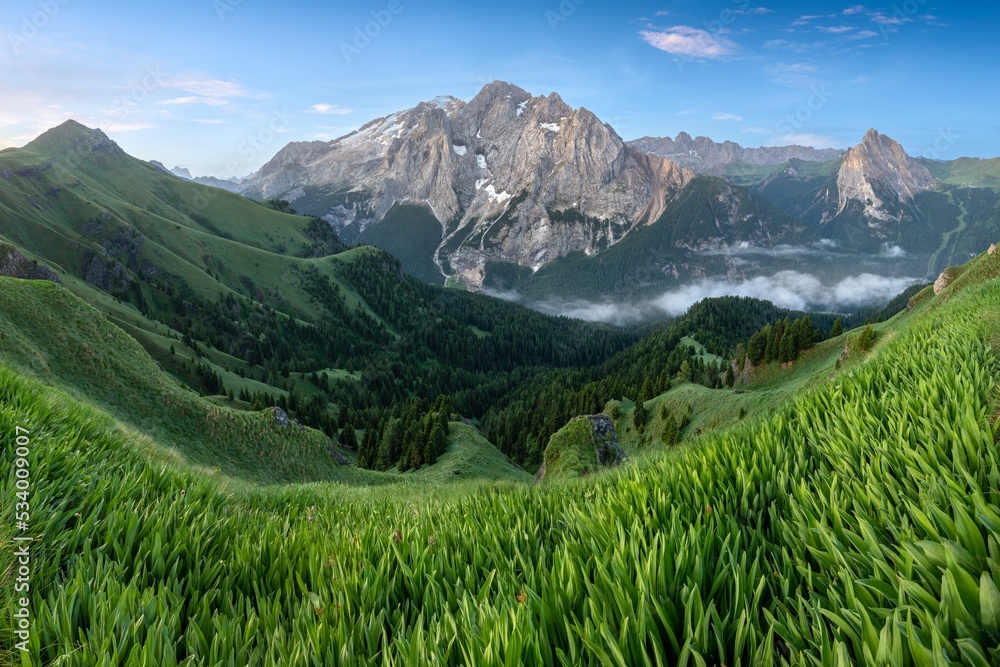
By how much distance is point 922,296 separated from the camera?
6725 cm

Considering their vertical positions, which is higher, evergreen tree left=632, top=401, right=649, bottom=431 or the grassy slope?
the grassy slope

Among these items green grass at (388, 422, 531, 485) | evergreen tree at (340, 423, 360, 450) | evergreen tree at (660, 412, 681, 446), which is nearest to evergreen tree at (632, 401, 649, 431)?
evergreen tree at (660, 412, 681, 446)

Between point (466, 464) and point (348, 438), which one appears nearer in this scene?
point (466, 464)

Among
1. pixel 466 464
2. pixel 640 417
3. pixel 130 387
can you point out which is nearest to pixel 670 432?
pixel 640 417

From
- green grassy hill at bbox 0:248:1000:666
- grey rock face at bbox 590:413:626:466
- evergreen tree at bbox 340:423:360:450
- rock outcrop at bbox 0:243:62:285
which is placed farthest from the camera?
rock outcrop at bbox 0:243:62:285

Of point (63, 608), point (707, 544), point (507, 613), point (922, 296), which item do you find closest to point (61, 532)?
point (63, 608)

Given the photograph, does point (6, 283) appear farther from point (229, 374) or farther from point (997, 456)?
point (229, 374)

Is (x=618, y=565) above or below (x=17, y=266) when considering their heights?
above

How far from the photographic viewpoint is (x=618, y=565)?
242 cm

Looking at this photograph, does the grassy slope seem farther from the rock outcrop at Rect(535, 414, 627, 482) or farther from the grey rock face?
the grey rock face

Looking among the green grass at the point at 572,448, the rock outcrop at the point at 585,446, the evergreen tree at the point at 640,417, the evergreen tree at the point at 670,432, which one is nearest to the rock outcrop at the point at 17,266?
the green grass at the point at 572,448

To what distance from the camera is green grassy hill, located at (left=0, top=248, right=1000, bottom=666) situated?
1950 mm

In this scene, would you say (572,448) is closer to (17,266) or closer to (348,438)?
(348,438)

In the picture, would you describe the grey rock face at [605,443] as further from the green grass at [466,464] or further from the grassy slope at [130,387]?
the grassy slope at [130,387]
